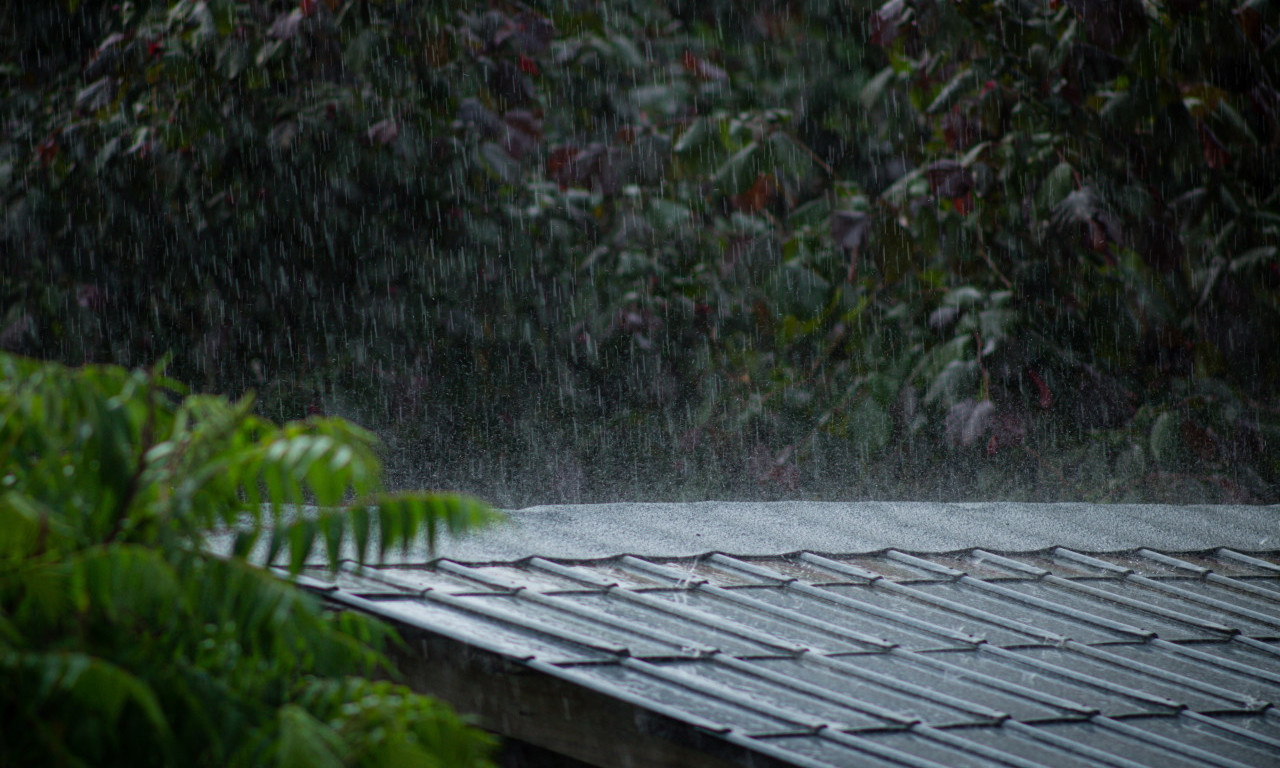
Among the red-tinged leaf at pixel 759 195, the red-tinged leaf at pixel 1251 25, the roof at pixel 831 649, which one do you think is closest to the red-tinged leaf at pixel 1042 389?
the red-tinged leaf at pixel 759 195

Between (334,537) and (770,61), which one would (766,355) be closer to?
(770,61)

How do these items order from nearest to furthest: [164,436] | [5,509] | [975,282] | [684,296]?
[5,509] → [164,436] → [975,282] → [684,296]

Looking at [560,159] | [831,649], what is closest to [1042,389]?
[560,159]

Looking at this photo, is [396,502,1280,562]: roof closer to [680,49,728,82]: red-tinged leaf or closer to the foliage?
the foliage

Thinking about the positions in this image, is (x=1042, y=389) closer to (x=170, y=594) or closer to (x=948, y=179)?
(x=948, y=179)

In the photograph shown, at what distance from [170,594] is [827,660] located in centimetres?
137

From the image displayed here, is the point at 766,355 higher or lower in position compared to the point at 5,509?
higher

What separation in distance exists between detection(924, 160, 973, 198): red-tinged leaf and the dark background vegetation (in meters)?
0.01

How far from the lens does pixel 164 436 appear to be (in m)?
1.52

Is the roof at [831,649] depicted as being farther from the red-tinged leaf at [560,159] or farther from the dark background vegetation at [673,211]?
the red-tinged leaf at [560,159]

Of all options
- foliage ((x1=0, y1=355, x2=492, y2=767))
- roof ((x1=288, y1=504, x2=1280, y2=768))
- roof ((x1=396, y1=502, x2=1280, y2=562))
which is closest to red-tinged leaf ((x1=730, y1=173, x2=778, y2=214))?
roof ((x1=396, y1=502, x2=1280, y2=562))

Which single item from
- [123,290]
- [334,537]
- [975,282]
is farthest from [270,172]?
Answer: [334,537]

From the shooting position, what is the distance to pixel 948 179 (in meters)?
5.30

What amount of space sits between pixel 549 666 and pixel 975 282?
4.90m
